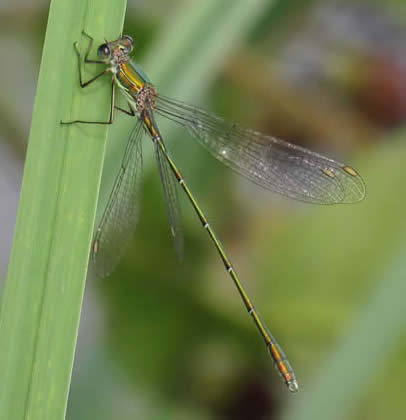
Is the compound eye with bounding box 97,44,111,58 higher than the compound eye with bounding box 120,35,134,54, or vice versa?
the compound eye with bounding box 120,35,134,54

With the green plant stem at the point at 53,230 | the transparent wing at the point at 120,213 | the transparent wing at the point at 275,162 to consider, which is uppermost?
the transparent wing at the point at 275,162

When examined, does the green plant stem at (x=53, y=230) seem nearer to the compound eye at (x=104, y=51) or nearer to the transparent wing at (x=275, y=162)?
the compound eye at (x=104, y=51)

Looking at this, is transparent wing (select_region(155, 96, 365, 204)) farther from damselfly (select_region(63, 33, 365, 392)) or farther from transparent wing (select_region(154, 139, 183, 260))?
transparent wing (select_region(154, 139, 183, 260))

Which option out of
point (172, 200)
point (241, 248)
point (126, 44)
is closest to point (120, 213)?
point (172, 200)

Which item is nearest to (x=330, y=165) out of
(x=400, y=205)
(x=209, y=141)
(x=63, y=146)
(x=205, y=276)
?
(x=209, y=141)

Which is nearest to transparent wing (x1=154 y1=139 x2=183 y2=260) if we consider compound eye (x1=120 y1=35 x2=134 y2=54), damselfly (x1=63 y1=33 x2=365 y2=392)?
damselfly (x1=63 y1=33 x2=365 y2=392)

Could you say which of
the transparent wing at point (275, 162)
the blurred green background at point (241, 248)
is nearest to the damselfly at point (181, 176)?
the transparent wing at point (275, 162)

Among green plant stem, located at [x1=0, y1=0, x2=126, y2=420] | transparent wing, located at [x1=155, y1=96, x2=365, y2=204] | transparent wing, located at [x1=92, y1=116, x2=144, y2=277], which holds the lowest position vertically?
green plant stem, located at [x1=0, y1=0, x2=126, y2=420]
